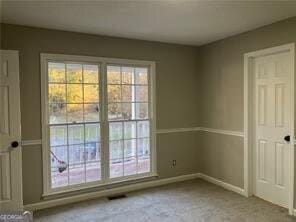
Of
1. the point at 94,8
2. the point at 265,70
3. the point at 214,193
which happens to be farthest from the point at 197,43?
the point at 214,193

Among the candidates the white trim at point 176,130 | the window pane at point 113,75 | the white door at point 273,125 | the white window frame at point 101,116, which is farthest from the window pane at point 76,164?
the white door at point 273,125

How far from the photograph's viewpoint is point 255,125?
371 centimetres

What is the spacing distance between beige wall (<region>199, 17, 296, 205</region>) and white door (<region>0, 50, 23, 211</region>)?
307 centimetres

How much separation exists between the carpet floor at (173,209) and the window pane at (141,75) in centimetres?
183

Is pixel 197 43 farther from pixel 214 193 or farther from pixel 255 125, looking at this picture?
pixel 214 193

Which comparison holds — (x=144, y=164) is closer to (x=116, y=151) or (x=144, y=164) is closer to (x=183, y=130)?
(x=116, y=151)

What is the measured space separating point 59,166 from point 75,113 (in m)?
0.81

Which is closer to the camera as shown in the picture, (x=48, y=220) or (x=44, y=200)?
(x=48, y=220)

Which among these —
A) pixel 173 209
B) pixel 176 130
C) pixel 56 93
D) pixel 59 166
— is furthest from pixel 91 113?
pixel 173 209

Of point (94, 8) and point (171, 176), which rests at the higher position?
point (94, 8)

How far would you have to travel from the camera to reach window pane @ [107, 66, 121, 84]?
3924 mm

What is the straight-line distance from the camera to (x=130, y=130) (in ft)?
13.6

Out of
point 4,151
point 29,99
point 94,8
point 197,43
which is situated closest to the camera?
point 94,8

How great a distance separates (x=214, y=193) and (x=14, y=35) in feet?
12.1
